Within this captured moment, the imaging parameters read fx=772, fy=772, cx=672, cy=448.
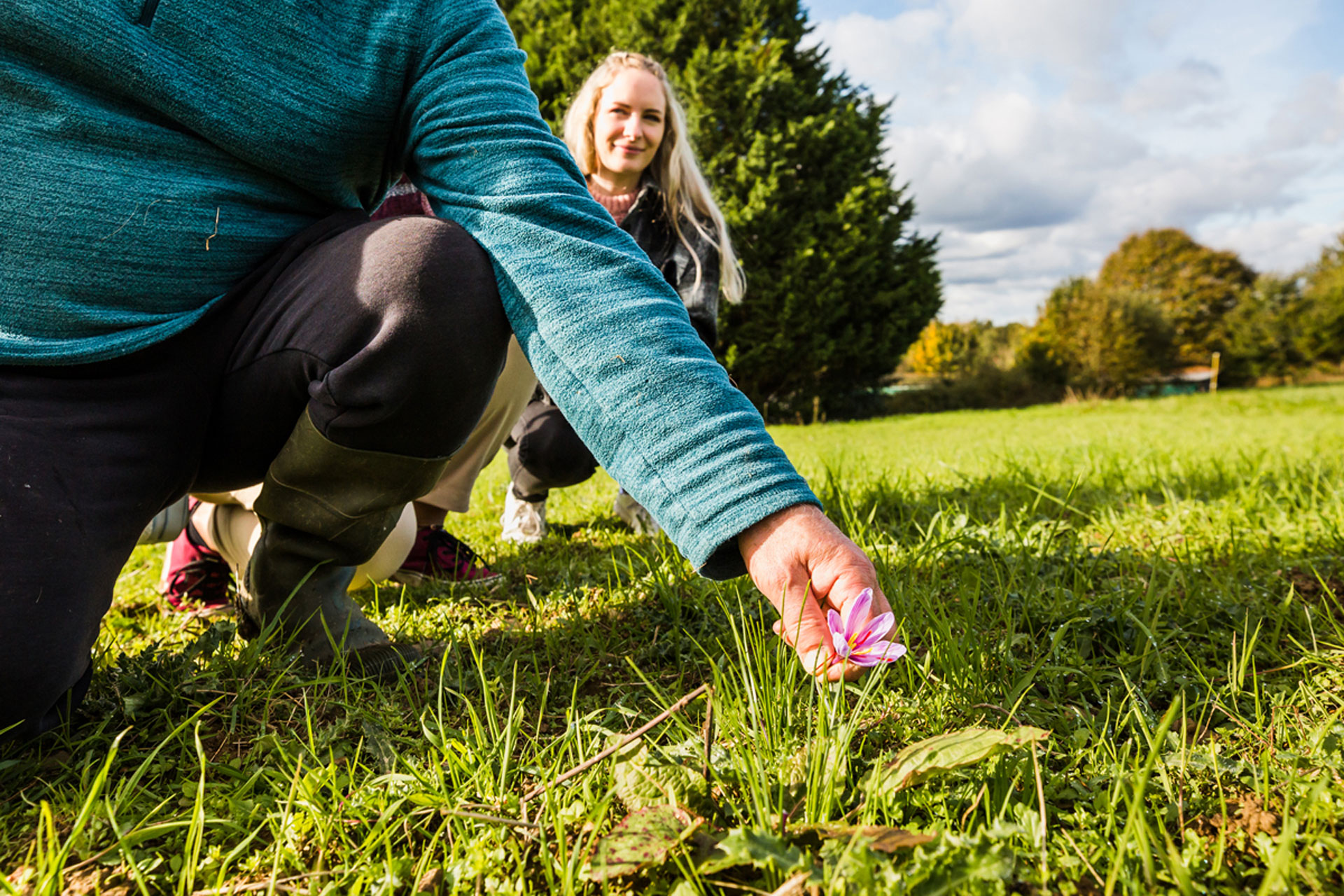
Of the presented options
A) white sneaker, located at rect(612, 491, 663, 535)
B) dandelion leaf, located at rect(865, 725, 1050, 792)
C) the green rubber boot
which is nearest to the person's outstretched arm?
dandelion leaf, located at rect(865, 725, 1050, 792)

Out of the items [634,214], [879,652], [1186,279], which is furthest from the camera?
[1186,279]

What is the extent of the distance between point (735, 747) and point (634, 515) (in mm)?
1909

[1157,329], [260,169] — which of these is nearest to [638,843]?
[260,169]

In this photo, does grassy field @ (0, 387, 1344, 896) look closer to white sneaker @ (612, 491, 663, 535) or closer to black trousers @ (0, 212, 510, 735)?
black trousers @ (0, 212, 510, 735)

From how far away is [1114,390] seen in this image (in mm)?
27625

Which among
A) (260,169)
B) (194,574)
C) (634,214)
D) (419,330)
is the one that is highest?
(634,214)

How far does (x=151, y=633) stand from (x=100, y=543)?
0.68 m

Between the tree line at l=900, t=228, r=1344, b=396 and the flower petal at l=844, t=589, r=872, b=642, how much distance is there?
78.0ft

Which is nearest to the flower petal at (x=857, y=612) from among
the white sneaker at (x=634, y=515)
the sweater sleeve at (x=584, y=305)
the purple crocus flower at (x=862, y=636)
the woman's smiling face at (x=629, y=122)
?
the purple crocus flower at (x=862, y=636)

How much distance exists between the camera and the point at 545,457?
2.83 metres

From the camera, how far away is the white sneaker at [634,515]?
Result: 2663 millimetres

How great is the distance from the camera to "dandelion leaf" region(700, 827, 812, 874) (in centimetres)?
77

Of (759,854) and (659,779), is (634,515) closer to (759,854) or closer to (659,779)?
(659,779)

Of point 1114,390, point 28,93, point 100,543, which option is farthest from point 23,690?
point 1114,390
